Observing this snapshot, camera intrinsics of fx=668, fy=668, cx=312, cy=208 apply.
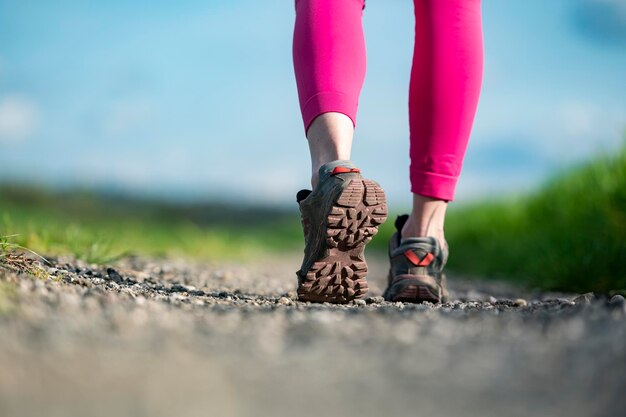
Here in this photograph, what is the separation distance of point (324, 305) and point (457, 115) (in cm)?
74

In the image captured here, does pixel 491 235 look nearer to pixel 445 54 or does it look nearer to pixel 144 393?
pixel 445 54

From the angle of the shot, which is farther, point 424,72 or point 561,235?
point 561,235

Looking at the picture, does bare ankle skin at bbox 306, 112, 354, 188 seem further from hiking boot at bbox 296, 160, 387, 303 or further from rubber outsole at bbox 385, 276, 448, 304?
rubber outsole at bbox 385, 276, 448, 304

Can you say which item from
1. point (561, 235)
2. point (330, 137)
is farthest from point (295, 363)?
point (561, 235)

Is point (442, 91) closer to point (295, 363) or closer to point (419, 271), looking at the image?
point (419, 271)

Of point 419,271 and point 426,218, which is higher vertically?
point 426,218

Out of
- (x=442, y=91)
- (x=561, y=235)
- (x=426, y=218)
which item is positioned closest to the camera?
(x=442, y=91)

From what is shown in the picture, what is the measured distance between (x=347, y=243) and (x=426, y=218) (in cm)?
39

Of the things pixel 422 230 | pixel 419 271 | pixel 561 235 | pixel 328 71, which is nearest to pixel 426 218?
pixel 422 230

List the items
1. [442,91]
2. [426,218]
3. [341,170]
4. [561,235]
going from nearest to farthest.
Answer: [341,170] < [442,91] < [426,218] < [561,235]

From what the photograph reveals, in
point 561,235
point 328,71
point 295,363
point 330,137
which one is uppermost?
point 561,235

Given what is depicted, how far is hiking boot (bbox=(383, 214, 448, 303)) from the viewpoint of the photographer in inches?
86.1

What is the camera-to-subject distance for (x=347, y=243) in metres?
1.93

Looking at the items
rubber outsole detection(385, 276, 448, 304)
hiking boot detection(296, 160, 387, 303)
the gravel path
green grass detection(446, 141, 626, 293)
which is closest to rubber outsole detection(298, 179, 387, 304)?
hiking boot detection(296, 160, 387, 303)
